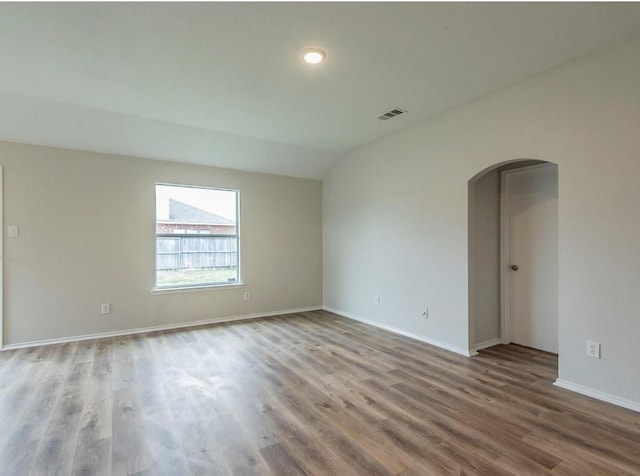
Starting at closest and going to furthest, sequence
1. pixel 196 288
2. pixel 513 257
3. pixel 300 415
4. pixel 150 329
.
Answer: pixel 300 415
pixel 513 257
pixel 150 329
pixel 196 288

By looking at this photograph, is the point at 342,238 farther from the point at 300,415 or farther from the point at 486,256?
the point at 300,415

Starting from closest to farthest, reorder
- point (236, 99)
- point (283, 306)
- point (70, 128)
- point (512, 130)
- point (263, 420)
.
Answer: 1. point (263, 420)
2. point (512, 130)
3. point (236, 99)
4. point (70, 128)
5. point (283, 306)

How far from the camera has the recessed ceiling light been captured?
2482 millimetres

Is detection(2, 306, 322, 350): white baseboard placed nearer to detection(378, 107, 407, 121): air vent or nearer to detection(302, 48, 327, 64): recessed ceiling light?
detection(378, 107, 407, 121): air vent

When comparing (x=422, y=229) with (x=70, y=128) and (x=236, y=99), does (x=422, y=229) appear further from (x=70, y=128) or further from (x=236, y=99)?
(x=70, y=128)

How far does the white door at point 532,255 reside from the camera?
11.7 ft

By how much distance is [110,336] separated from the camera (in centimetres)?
421

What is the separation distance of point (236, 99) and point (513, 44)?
2473 mm

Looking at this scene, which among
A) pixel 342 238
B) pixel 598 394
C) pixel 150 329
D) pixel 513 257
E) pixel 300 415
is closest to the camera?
pixel 300 415

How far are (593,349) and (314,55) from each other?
319 cm

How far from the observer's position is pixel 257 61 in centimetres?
262

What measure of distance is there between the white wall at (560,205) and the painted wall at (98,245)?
1.93 meters

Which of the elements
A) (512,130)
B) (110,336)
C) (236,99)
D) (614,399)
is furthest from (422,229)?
(110,336)

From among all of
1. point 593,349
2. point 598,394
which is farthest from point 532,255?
point 598,394
